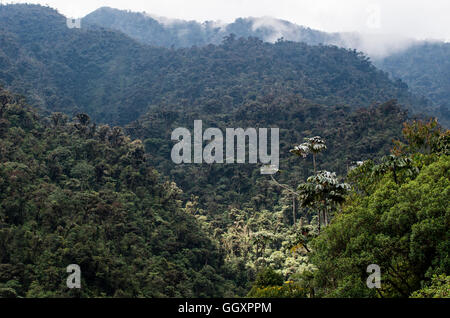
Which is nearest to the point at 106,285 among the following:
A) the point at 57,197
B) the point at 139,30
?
the point at 57,197

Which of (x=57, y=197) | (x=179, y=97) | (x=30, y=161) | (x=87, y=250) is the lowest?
(x=87, y=250)

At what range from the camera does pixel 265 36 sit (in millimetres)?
180250

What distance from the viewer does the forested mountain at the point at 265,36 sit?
6093 inches

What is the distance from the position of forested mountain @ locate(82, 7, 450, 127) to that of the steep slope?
128 metres

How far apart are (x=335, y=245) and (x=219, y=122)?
5499 cm

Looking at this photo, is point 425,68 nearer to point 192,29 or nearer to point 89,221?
point 192,29

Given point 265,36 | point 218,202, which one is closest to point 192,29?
point 265,36

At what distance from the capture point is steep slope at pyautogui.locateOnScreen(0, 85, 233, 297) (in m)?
23.6

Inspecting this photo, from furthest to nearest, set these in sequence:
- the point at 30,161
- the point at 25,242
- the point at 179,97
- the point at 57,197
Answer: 1. the point at 179,97
2. the point at 30,161
3. the point at 57,197
4. the point at 25,242

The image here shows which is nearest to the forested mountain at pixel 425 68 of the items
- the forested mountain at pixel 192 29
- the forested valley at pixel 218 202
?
the forested mountain at pixel 192 29

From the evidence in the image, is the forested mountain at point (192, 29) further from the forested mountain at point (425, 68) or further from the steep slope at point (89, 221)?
the steep slope at point (89, 221)

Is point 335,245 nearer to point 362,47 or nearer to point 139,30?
point 139,30

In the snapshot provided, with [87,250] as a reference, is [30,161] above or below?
above

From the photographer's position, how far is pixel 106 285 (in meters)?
24.6
